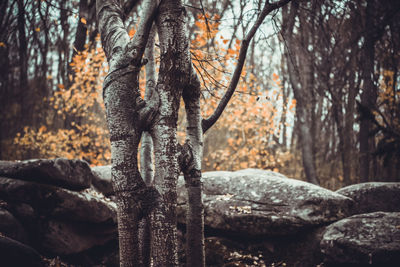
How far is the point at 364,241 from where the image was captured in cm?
324

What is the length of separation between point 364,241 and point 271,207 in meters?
1.33

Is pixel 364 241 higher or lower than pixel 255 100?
lower

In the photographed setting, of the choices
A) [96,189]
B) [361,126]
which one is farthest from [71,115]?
[361,126]

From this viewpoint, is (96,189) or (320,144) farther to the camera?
(320,144)

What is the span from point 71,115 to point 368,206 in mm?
8265

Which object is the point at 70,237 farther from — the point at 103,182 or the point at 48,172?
the point at 103,182

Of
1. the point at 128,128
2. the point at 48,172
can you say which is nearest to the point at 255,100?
the point at 48,172

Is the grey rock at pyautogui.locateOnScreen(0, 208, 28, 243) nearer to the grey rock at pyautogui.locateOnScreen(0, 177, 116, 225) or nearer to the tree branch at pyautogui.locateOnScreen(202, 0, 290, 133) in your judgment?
the grey rock at pyautogui.locateOnScreen(0, 177, 116, 225)

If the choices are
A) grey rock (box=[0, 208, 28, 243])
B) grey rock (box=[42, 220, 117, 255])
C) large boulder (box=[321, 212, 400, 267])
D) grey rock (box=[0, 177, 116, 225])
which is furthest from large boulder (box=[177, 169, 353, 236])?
grey rock (box=[0, 208, 28, 243])

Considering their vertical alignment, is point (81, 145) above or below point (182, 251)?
above

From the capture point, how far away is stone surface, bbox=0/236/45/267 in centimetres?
265

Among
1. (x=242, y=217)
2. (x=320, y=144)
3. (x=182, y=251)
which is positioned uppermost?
(x=320, y=144)

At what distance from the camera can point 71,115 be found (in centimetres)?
877

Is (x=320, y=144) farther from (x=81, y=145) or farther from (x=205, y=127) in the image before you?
(x=205, y=127)
